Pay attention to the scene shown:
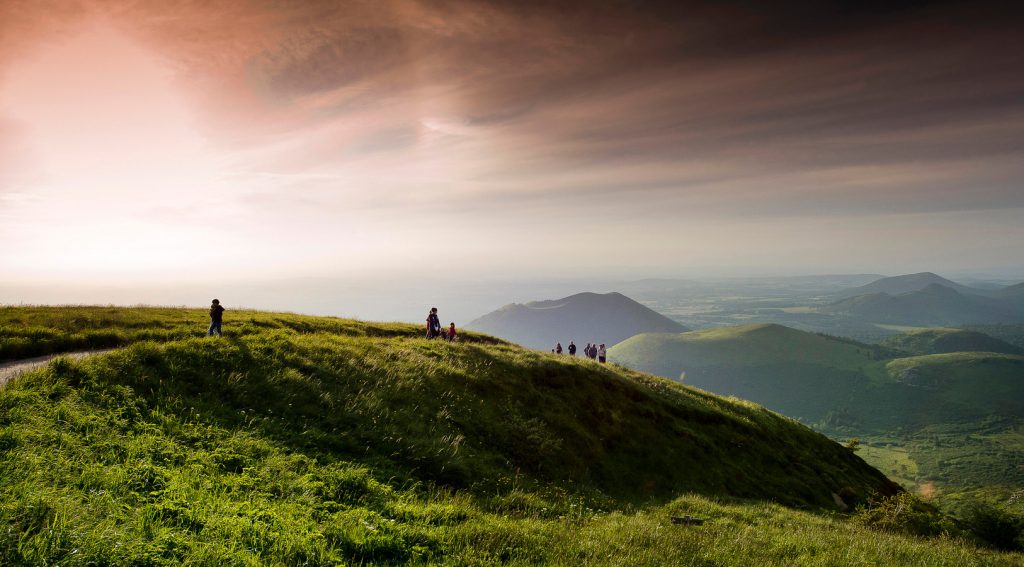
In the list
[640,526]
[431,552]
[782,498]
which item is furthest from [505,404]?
[782,498]

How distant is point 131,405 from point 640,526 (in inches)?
501

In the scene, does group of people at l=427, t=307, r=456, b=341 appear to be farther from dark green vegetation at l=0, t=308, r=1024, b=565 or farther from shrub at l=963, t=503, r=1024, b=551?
shrub at l=963, t=503, r=1024, b=551

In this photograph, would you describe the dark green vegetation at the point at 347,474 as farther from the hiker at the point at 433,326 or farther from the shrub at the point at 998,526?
the shrub at the point at 998,526

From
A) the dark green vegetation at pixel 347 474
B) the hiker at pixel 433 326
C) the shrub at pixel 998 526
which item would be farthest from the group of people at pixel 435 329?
the shrub at pixel 998 526

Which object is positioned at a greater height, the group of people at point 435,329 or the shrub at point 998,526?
the group of people at point 435,329

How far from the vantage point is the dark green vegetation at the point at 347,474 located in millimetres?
6562

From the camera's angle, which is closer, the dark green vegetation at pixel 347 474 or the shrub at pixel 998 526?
the dark green vegetation at pixel 347 474

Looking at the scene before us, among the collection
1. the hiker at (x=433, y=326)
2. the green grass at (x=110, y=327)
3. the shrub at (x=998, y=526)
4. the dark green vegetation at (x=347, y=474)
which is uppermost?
the green grass at (x=110, y=327)

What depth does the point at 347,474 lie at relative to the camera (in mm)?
10039

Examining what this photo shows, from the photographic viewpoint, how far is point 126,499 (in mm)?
7086

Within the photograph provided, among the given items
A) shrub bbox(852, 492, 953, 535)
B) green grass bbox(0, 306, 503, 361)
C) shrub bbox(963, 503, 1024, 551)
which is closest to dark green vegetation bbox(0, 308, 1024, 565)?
shrub bbox(852, 492, 953, 535)

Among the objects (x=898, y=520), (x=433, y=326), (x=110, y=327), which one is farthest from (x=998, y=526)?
(x=110, y=327)

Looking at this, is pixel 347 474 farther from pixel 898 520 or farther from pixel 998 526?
pixel 998 526

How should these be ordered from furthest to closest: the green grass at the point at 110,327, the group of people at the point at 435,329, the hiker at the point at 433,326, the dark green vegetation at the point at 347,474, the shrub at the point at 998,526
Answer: the shrub at the point at 998,526 → the hiker at the point at 433,326 → the group of people at the point at 435,329 → the green grass at the point at 110,327 → the dark green vegetation at the point at 347,474
